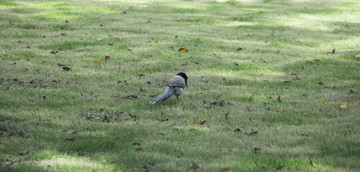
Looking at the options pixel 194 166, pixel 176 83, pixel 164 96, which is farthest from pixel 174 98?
pixel 194 166

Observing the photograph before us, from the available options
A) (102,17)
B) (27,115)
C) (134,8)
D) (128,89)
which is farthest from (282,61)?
(134,8)

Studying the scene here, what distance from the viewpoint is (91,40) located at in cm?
1341

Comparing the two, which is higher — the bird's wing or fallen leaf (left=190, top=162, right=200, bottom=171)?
the bird's wing

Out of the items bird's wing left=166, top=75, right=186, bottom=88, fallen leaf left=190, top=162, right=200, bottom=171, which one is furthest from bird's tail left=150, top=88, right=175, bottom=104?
fallen leaf left=190, top=162, right=200, bottom=171

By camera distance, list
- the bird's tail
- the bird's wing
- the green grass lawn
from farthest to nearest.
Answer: the bird's wing → the bird's tail → the green grass lawn

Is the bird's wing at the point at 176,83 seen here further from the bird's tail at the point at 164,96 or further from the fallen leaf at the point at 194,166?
the fallen leaf at the point at 194,166

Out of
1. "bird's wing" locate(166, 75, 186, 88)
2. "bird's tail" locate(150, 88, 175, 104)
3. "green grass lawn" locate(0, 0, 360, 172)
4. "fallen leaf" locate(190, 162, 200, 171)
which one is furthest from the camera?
"bird's wing" locate(166, 75, 186, 88)

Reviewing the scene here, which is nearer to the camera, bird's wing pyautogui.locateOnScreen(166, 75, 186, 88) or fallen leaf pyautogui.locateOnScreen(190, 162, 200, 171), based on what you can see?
fallen leaf pyautogui.locateOnScreen(190, 162, 200, 171)

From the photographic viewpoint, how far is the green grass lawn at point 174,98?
4938mm

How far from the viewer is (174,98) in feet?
27.2

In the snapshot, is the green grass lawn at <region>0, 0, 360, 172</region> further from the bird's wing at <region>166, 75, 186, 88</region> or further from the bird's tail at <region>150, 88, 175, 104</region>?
the bird's wing at <region>166, 75, 186, 88</region>

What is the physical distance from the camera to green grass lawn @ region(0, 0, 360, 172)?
4.94 m

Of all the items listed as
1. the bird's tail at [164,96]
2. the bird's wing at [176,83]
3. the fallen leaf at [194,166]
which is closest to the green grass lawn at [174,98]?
the fallen leaf at [194,166]

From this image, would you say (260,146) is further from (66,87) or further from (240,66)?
(240,66)
